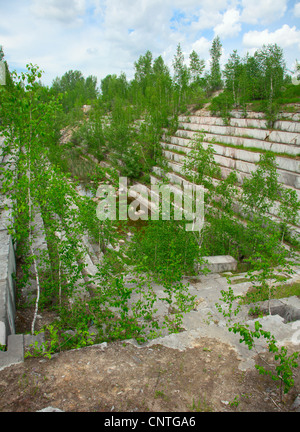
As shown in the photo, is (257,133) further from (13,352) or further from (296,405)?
(13,352)

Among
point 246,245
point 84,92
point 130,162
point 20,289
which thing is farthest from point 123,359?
point 84,92

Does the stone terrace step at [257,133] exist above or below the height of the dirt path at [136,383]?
above

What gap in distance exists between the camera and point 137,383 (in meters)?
3.75

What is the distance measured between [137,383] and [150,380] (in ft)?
0.61

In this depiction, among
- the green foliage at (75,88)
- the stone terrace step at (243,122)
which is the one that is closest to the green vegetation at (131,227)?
the stone terrace step at (243,122)

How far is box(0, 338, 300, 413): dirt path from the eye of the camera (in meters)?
3.40

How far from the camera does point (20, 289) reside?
6.35m

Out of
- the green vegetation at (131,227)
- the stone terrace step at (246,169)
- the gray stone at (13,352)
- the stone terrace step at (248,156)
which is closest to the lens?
the gray stone at (13,352)

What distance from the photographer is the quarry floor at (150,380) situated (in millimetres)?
3406

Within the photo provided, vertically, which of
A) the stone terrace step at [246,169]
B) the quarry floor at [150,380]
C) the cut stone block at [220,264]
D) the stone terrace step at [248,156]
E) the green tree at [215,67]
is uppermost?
the green tree at [215,67]

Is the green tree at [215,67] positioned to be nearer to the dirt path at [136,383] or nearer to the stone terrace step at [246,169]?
the stone terrace step at [246,169]

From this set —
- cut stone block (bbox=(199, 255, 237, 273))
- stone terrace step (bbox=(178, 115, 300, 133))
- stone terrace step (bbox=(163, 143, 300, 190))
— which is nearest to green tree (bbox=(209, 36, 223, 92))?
stone terrace step (bbox=(178, 115, 300, 133))

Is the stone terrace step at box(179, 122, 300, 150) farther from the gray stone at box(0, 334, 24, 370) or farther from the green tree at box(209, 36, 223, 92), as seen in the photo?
the gray stone at box(0, 334, 24, 370)

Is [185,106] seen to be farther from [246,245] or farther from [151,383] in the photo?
[151,383]
